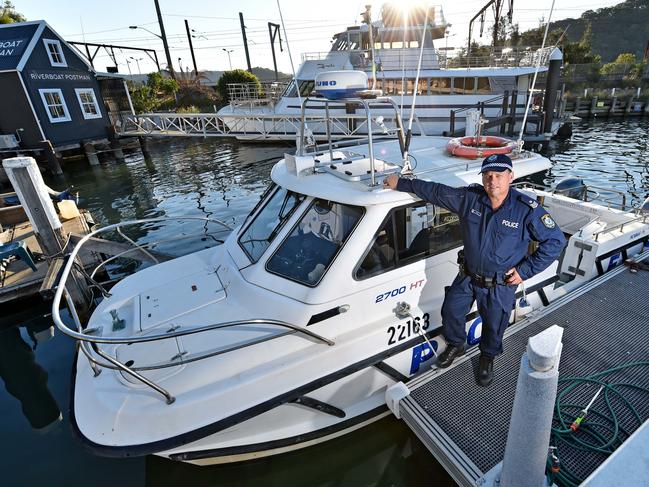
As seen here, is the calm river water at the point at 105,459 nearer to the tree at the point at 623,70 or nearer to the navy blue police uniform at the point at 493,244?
the navy blue police uniform at the point at 493,244

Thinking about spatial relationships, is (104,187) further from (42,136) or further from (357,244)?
(357,244)

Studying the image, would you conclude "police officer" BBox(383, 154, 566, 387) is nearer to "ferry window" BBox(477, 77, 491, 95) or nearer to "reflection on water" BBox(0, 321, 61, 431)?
"reflection on water" BBox(0, 321, 61, 431)

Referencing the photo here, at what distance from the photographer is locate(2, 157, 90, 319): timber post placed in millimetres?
5281

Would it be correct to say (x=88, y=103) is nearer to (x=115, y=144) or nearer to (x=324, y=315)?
(x=115, y=144)

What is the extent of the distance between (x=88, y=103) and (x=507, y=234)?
23574 millimetres

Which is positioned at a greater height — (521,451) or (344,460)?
(521,451)

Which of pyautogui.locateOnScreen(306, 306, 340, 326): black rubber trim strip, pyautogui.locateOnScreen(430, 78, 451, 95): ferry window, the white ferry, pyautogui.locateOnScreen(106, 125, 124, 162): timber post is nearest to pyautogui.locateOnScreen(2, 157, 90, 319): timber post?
pyautogui.locateOnScreen(306, 306, 340, 326): black rubber trim strip

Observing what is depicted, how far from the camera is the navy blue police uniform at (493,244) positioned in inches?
109

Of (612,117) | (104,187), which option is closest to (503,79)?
(612,117)

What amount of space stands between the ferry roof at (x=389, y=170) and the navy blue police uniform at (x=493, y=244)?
250mm

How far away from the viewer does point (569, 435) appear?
8.62 feet

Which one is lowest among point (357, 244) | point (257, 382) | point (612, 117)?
point (612, 117)

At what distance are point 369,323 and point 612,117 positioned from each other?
31.5 metres

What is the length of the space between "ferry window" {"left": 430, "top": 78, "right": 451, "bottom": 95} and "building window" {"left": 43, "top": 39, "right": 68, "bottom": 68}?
18971 millimetres
